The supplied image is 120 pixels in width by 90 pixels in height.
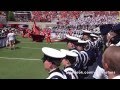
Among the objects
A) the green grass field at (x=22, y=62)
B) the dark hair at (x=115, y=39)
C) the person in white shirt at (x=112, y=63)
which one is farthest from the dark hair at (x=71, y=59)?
the person in white shirt at (x=112, y=63)

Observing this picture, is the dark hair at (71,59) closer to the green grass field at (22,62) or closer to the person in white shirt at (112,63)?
the green grass field at (22,62)

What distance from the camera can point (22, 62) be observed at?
624cm

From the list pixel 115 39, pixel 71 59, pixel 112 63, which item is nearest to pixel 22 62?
pixel 71 59

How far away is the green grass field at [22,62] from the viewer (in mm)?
5809

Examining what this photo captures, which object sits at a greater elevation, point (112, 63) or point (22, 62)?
point (112, 63)

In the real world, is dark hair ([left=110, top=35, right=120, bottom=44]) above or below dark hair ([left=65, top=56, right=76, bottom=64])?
above

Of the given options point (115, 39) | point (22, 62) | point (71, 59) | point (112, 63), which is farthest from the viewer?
point (22, 62)

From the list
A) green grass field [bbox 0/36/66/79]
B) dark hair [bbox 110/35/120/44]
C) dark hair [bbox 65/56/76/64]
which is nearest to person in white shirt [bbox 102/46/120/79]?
dark hair [bbox 65/56/76/64]

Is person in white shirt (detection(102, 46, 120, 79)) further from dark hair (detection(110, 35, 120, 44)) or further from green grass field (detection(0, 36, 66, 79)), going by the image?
green grass field (detection(0, 36, 66, 79))

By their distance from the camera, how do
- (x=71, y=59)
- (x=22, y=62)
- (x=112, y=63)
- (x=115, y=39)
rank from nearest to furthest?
1. (x=112, y=63)
2. (x=71, y=59)
3. (x=115, y=39)
4. (x=22, y=62)

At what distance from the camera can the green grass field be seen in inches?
229

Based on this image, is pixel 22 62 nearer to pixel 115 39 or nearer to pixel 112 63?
pixel 115 39
